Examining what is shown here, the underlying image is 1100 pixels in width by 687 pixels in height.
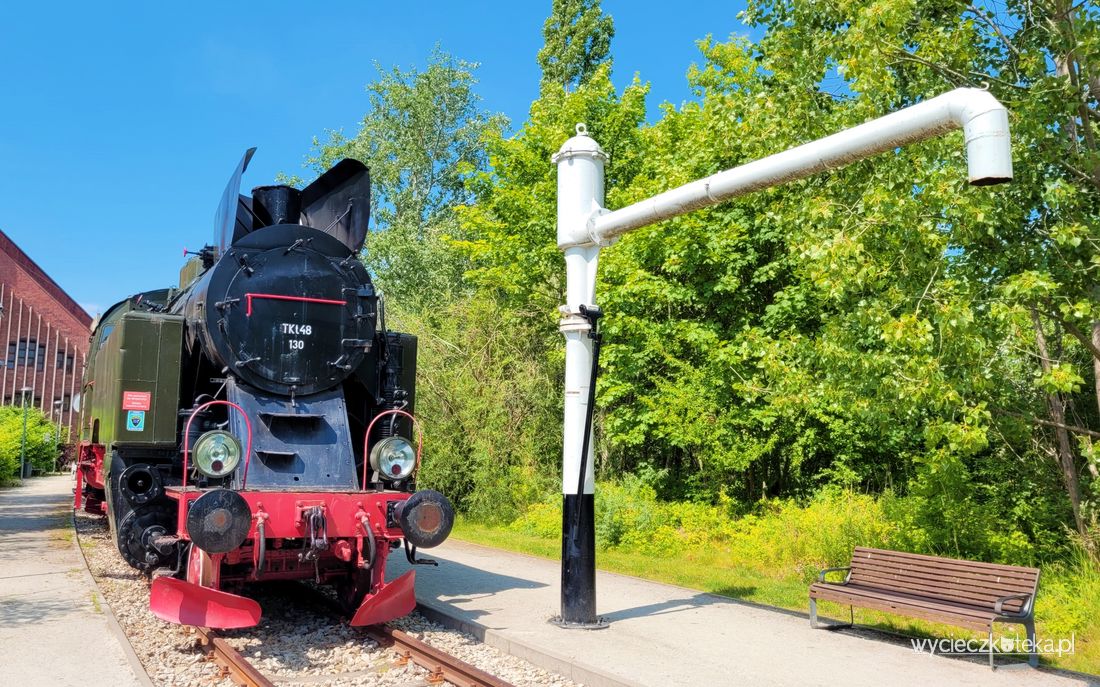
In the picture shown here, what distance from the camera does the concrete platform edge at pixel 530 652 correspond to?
19.2 ft

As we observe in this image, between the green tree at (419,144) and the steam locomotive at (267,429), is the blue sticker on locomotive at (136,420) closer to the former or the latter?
the steam locomotive at (267,429)

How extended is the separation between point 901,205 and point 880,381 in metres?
1.72

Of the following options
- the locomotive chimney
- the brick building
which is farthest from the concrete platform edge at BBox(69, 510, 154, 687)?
the brick building

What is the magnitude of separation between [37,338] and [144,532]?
1774 inches

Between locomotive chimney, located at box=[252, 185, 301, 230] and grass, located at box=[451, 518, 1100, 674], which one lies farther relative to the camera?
locomotive chimney, located at box=[252, 185, 301, 230]

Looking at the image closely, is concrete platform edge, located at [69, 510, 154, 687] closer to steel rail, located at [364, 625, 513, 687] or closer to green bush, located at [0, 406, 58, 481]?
steel rail, located at [364, 625, 513, 687]

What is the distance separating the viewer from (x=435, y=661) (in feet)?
20.9

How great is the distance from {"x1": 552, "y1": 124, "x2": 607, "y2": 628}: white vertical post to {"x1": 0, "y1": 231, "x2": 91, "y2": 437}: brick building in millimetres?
43584

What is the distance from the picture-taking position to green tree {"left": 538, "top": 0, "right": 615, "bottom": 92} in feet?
94.5

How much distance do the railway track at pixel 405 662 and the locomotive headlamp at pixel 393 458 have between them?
139 cm

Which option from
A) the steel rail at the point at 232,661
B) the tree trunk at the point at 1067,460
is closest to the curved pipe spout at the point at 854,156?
the steel rail at the point at 232,661

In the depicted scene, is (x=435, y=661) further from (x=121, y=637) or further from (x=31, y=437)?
(x=31, y=437)

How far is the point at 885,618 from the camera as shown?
8.41 metres

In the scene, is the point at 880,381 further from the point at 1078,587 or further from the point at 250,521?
the point at 250,521
